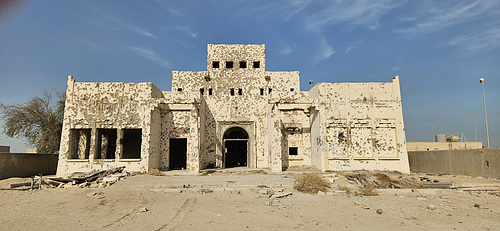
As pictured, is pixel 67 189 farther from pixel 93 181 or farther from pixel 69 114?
pixel 69 114

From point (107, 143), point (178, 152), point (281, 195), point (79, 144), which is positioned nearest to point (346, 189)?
point (281, 195)

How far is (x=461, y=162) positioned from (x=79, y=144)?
2664 cm

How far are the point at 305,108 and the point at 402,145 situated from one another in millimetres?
7233

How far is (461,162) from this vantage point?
17.3 metres

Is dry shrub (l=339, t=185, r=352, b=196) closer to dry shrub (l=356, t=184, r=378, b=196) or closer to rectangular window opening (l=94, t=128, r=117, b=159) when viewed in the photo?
dry shrub (l=356, t=184, r=378, b=196)

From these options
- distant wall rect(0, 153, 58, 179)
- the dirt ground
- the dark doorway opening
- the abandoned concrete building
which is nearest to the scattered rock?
the dirt ground

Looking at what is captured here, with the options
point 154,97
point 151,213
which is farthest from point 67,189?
point 154,97

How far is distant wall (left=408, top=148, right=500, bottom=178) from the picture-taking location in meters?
15.0

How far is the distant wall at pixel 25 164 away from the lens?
18.1m

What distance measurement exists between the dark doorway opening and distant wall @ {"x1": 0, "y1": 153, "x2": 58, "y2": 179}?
995 cm

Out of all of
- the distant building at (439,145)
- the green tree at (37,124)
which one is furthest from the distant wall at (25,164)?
the distant building at (439,145)

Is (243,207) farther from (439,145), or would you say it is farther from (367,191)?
(439,145)

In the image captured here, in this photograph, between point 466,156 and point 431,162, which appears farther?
point 431,162

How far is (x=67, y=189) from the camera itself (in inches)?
510
